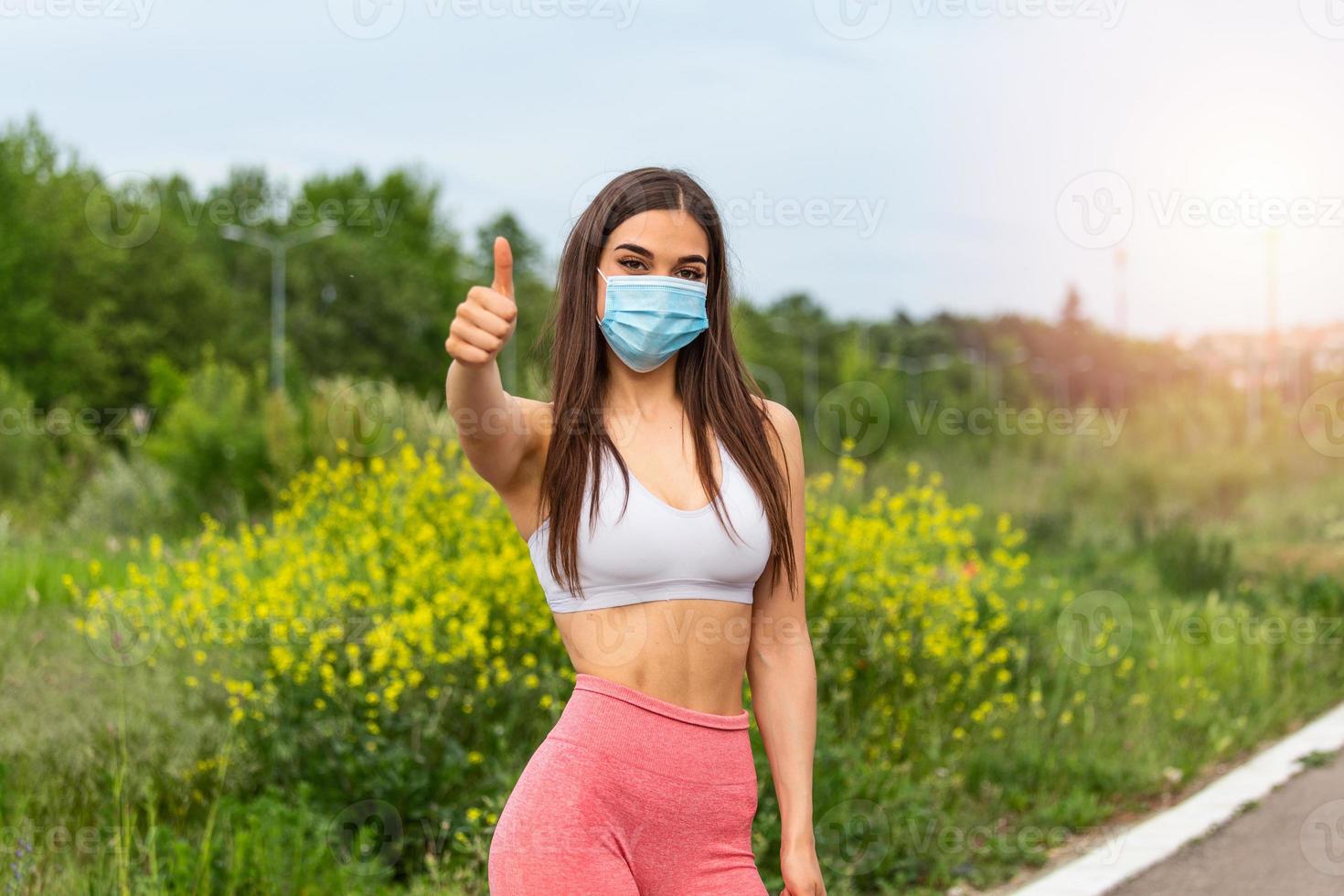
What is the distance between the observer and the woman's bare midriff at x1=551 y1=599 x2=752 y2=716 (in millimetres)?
2371

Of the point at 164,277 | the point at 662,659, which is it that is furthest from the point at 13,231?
the point at 662,659

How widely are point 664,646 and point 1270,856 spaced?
4.58 m

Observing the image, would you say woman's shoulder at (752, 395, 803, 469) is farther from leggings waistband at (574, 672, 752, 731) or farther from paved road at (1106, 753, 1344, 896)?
paved road at (1106, 753, 1344, 896)

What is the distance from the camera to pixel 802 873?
2.46m

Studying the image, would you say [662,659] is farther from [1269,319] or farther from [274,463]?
[1269,319]

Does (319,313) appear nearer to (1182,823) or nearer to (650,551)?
(1182,823)

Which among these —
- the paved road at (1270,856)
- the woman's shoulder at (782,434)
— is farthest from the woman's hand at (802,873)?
the paved road at (1270,856)

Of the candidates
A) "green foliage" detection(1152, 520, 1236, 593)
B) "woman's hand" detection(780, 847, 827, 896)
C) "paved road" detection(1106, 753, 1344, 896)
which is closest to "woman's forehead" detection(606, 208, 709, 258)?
"woman's hand" detection(780, 847, 827, 896)

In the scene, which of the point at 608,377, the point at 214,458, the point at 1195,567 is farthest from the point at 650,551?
the point at 214,458

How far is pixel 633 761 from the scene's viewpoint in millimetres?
2311

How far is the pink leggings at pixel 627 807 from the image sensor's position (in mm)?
2230

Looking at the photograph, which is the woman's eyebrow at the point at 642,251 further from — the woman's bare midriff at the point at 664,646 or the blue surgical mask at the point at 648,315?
the woman's bare midriff at the point at 664,646

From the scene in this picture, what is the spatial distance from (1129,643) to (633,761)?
7764 millimetres

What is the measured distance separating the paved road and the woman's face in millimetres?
3856
